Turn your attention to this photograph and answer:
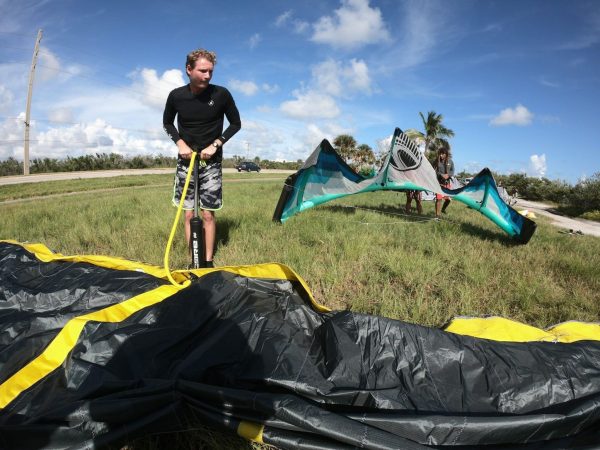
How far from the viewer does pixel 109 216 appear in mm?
5656

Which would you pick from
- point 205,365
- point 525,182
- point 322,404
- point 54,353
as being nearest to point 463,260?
point 322,404

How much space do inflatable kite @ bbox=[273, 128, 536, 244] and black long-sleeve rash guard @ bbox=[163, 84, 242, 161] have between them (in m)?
2.01

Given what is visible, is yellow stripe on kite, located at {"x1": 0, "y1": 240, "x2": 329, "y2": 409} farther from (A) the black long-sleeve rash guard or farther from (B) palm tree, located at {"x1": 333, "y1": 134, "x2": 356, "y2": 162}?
(B) palm tree, located at {"x1": 333, "y1": 134, "x2": 356, "y2": 162}

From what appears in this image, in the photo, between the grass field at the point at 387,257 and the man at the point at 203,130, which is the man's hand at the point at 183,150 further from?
the grass field at the point at 387,257

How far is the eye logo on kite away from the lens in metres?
5.49

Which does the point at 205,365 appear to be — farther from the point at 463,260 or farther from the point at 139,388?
the point at 463,260

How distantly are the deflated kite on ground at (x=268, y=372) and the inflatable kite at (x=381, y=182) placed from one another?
3112 mm

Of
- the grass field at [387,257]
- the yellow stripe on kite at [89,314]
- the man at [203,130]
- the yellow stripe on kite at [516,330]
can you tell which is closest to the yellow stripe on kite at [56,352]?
the yellow stripe on kite at [89,314]

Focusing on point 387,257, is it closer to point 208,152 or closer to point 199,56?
point 208,152

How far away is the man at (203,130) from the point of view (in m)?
3.16

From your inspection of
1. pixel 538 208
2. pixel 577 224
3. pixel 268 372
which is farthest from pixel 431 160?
pixel 268 372

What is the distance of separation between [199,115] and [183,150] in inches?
15.3

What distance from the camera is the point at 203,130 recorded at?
3.23 metres

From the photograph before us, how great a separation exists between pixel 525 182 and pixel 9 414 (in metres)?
30.3
